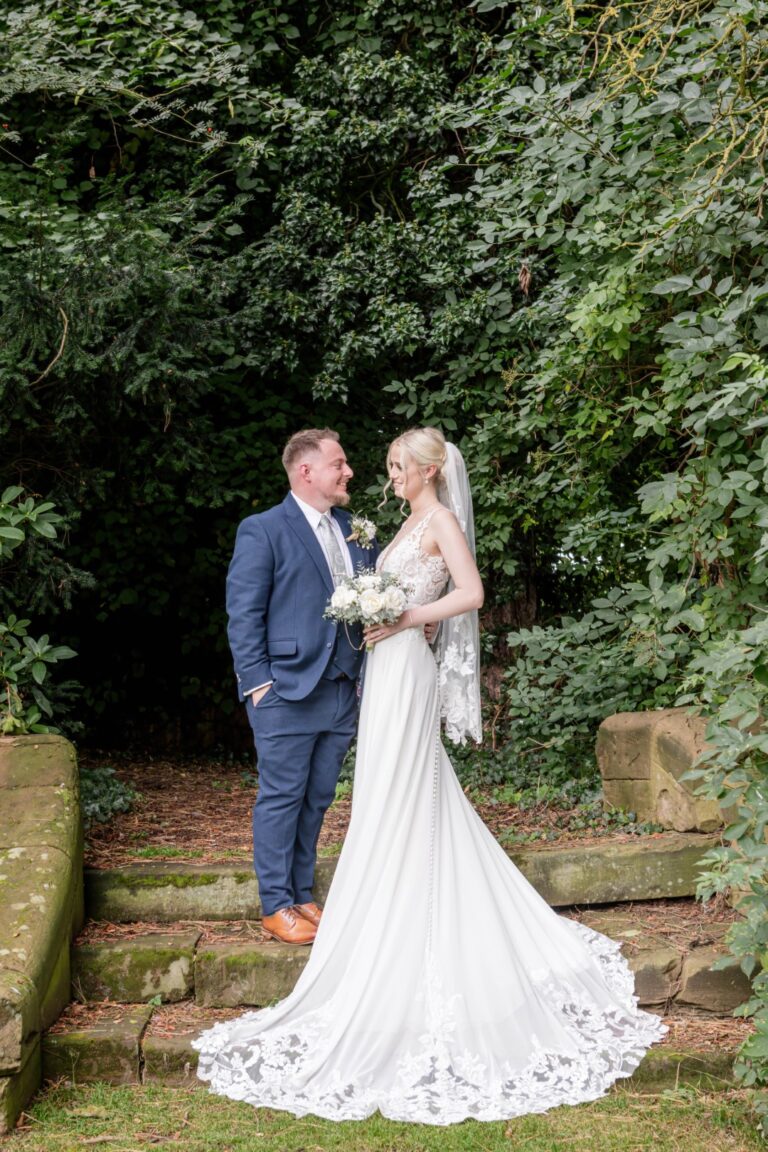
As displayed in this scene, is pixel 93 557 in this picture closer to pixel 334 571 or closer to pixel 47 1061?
pixel 334 571

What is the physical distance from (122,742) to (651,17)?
21.3 feet

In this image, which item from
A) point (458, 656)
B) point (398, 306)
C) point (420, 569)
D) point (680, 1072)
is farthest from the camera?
point (398, 306)

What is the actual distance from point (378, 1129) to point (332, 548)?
7.07 feet

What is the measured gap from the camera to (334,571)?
440 cm

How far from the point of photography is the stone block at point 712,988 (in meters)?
3.93

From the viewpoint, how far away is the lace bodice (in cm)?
425

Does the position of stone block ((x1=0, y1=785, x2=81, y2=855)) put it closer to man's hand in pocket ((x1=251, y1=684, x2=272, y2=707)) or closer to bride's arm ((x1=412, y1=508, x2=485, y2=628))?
man's hand in pocket ((x1=251, y1=684, x2=272, y2=707))

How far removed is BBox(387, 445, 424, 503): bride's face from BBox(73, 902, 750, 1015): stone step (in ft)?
5.89

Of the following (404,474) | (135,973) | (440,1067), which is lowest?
(440,1067)

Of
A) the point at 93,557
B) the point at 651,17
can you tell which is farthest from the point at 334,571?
the point at 93,557

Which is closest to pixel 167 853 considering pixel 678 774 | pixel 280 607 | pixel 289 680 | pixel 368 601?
pixel 289 680

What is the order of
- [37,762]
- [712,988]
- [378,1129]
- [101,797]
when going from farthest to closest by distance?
[101,797] → [37,762] → [712,988] → [378,1129]

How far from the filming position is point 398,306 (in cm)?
647

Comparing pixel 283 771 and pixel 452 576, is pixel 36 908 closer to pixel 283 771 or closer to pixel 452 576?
pixel 283 771
